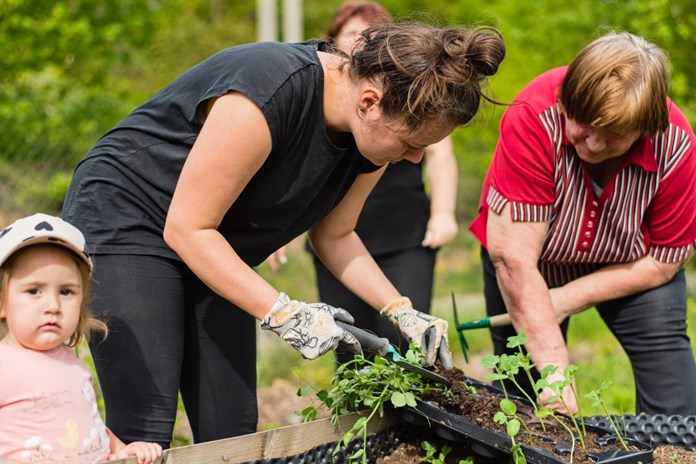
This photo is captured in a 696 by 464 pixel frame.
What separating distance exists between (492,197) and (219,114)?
1112 millimetres

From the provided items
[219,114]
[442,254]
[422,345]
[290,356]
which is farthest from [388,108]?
[442,254]

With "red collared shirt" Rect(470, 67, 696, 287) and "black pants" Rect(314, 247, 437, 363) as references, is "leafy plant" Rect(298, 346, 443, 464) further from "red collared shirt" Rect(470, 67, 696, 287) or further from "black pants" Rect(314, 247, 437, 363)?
"black pants" Rect(314, 247, 437, 363)

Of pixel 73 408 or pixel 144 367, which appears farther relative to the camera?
pixel 144 367

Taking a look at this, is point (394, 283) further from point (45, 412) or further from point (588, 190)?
point (45, 412)

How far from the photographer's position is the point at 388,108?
1.98 meters

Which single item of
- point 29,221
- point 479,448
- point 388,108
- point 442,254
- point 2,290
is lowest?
point 442,254

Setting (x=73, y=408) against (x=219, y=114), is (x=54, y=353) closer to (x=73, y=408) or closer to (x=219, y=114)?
(x=73, y=408)

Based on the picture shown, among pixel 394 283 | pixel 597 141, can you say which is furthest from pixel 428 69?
pixel 394 283

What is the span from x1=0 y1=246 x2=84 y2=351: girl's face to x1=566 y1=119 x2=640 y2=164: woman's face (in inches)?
55.3

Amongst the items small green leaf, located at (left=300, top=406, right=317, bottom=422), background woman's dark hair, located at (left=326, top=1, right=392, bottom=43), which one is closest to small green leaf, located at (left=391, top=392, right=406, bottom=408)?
small green leaf, located at (left=300, top=406, right=317, bottom=422)

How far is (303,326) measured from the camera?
201cm

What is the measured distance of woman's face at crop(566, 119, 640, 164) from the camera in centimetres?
246

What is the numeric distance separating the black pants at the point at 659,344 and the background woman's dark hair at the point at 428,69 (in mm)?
1143

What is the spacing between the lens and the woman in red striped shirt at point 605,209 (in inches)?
95.8
